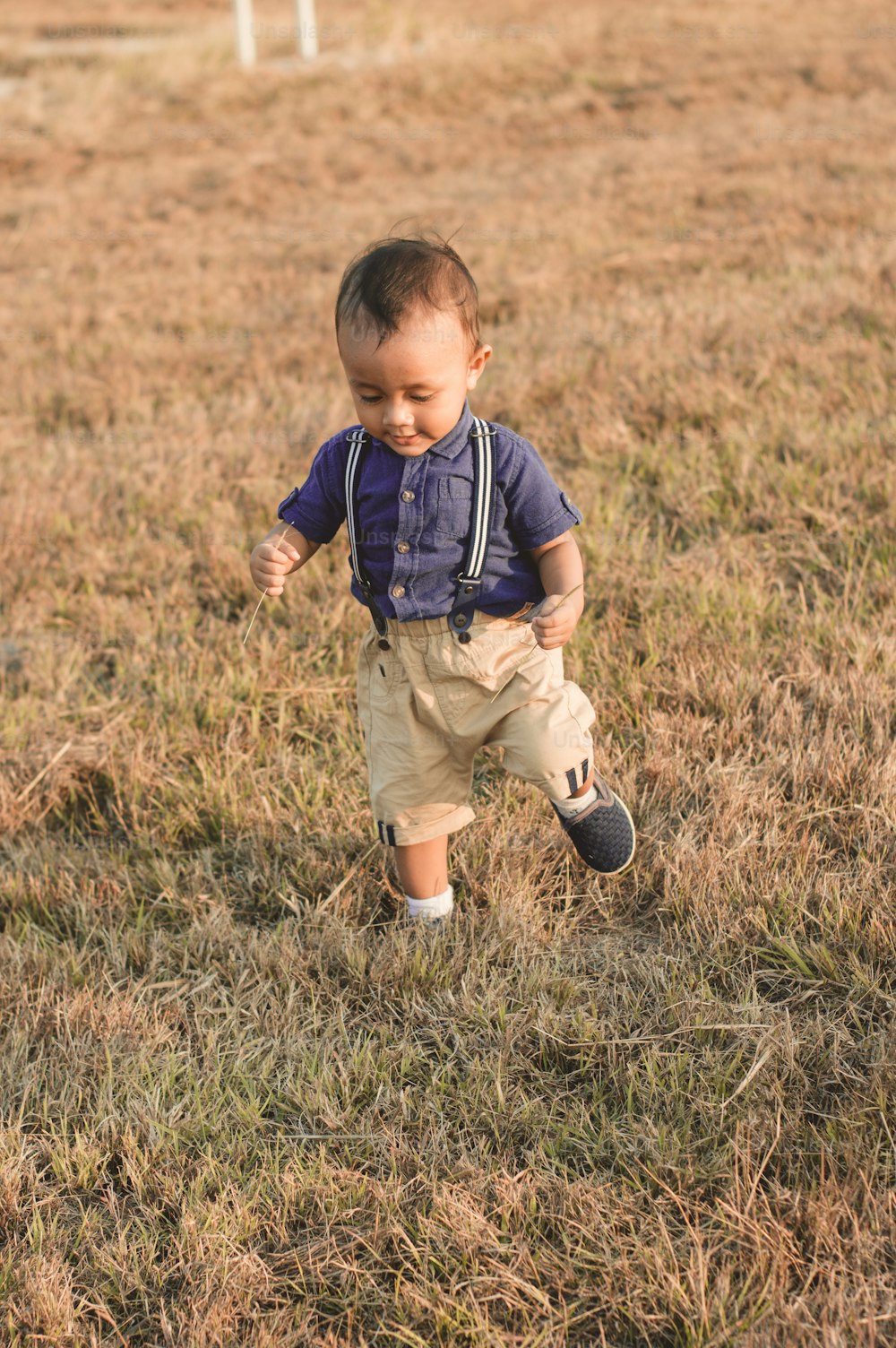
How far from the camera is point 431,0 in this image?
2427cm

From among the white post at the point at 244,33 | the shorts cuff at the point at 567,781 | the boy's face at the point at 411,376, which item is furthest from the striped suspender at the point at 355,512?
the white post at the point at 244,33

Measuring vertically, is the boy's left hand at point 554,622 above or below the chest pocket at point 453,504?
below

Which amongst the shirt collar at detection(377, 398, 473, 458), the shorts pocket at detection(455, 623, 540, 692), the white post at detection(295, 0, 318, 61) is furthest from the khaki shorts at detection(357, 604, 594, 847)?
the white post at detection(295, 0, 318, 61)

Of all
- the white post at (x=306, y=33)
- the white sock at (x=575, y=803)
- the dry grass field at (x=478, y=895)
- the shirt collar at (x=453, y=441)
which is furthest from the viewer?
the white post at (x=306, y=33)

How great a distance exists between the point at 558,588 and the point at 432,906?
788mm

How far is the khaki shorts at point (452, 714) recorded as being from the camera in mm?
2387

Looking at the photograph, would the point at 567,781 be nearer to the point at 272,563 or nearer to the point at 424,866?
the point at 424,866

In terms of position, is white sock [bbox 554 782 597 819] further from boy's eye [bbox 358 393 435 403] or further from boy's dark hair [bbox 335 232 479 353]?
boy's dark hair [bbox 335 232 479 353]

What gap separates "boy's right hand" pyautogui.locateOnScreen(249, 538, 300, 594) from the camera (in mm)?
2330

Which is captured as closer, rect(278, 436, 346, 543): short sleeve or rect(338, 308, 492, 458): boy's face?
rect(338, 308, 492, 458): boy's face

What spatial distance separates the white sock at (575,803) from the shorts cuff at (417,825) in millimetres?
252

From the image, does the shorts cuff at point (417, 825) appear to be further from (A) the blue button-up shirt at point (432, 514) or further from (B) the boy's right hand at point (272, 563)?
(B) the boy's right hand at point (272, 563)

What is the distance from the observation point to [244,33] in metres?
17.7

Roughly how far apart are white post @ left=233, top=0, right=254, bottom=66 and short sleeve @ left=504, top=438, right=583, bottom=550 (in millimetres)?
17828
